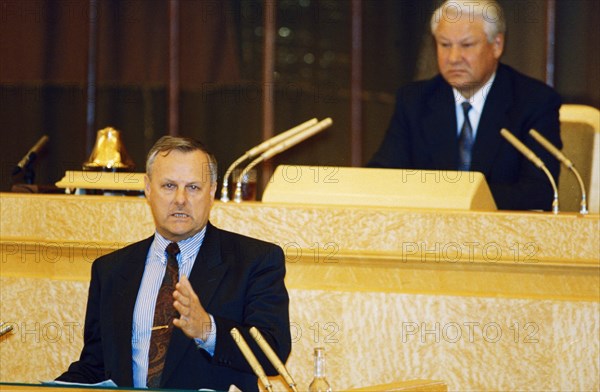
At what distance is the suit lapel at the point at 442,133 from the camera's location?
12.5 ft

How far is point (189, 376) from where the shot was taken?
2.40 meters

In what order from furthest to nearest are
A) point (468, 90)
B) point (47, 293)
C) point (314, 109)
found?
point (314, 109) < point (468, 90) < point (47, 293)

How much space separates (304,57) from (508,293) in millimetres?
2905

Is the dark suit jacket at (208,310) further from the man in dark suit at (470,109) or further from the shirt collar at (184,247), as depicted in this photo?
the man in dark suit at (470,109)

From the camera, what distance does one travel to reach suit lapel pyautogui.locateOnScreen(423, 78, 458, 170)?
12.5 ft

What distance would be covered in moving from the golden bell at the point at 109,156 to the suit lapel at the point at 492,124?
3.85 feet

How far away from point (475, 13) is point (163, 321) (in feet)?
6.55

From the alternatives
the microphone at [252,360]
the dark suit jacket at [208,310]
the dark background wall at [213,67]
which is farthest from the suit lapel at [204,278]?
the dark background wall at [213,67]

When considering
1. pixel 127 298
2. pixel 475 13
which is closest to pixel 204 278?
pixel 127 298

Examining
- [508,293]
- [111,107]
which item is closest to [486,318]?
[508,293]

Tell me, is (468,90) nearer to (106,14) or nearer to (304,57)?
(304,57)

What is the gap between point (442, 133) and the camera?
3824 millimetres

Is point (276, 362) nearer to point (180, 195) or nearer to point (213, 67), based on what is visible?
point (180, 195)

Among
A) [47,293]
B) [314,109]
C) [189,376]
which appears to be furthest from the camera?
[314,109]
